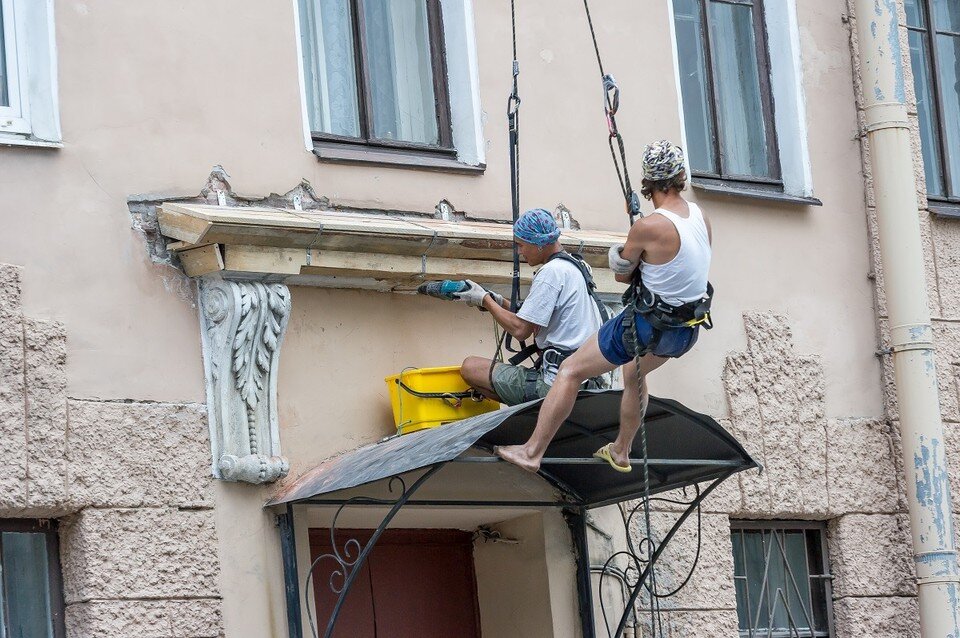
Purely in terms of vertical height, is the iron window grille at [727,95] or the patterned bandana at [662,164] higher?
the iron window grille at [727,95]

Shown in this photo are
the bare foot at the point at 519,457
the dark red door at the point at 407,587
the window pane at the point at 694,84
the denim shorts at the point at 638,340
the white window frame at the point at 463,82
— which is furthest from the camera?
the window pane at the point at 694,84

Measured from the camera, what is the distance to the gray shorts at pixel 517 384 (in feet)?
25.4

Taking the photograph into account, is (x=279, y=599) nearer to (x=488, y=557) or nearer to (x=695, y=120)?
(x=488, y=557)

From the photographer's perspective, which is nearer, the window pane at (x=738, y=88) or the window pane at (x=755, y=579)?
the window pane at (x=755, y=579)

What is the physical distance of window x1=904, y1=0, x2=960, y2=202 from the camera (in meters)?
10.7

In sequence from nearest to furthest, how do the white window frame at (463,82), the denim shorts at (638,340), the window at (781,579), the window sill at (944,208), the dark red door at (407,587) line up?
1. the denim shorts at (638,340)
2. the dark red door at (407,587)
3. the white window frame at (463,82)
4. the window at (781,579)
5. the window sill at (944,208)

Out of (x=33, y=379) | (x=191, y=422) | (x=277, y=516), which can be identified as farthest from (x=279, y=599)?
(x=33, y=379)

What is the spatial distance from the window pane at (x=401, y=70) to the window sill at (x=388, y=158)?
17cm

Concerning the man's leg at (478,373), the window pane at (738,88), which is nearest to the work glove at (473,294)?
the man's leg at (478,373)

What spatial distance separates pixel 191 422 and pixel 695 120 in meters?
Result: 3.77

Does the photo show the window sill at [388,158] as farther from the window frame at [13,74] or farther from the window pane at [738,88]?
the window pane at [738,88]

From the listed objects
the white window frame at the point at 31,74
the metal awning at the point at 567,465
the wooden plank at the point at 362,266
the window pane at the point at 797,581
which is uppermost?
the white window frame at the point at 31,74

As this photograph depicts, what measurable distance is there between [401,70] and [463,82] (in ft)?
1.08

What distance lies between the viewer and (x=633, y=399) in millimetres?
7293
